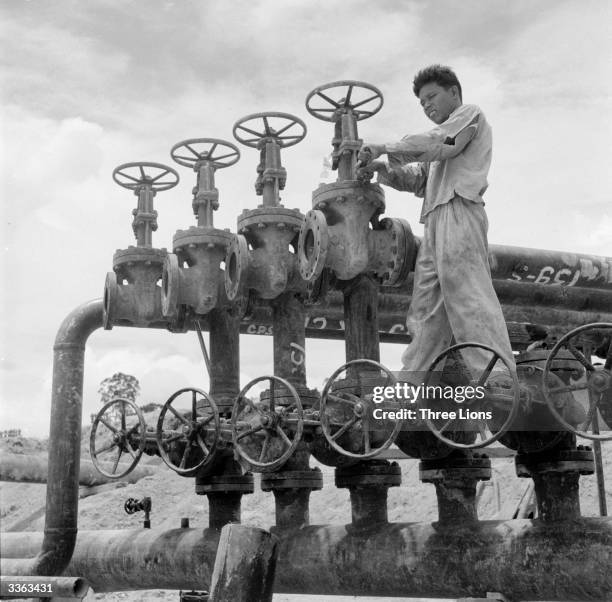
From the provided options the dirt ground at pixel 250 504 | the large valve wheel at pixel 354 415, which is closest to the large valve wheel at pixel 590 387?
the large valve wheel at pixel 354 415

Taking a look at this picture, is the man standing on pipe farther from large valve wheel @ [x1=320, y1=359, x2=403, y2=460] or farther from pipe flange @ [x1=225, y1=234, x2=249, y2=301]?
Result: pipe flange @ [x1=225, y1=234, x2=249, y2=301]

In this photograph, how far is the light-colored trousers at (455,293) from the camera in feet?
12.3

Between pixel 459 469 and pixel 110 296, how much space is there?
2915 mm

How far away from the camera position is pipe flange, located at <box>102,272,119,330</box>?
19.6 feet

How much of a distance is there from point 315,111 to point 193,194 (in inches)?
58.6

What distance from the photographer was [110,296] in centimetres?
→ 598

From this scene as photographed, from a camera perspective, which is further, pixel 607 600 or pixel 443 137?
pixel 443 137

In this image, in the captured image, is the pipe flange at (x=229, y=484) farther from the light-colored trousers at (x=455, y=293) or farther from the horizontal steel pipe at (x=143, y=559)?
the light-colored trousers at (x=455, y=293)

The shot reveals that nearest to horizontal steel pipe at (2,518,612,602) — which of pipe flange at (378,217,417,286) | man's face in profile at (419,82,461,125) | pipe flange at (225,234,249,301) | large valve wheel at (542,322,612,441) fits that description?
large valve wheel at (542,322,612,441)

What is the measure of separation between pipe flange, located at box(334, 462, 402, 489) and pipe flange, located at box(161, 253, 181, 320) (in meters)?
1.66

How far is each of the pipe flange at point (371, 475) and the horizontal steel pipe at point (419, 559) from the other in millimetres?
226

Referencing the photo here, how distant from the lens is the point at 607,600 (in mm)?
3461

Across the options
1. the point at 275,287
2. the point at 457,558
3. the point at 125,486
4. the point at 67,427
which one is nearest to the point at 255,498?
the point at 125,486

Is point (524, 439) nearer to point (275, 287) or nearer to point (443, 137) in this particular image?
point (443, 137)
